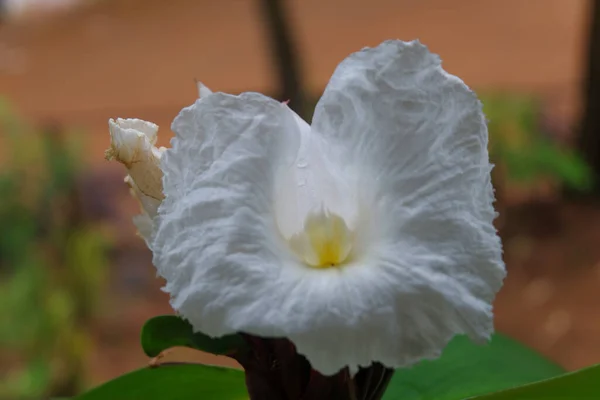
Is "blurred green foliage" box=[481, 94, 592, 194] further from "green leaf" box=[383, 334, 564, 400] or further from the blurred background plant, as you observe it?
"green leaf" box=[383, 334, 564, 400]

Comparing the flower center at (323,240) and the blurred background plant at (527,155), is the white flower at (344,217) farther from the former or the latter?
the blurred background plant at (527,155)

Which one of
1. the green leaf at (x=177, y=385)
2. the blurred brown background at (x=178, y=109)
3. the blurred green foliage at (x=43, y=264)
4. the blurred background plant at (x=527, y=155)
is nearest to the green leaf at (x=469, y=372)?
the green leaf at (x=177, y=385)

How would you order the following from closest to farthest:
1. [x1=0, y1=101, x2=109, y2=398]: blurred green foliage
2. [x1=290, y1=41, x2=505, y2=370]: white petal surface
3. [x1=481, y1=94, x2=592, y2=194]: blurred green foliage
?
[x1=290, y1=41, x2=505, y2=370]: white petal surface, [x1=0, y1=101, x2=109, y2=398]: blurred green foliage, [x1=481, y1=94, x2=592, y2=194]: blurred green foliage

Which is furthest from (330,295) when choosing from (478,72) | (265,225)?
(478,72)

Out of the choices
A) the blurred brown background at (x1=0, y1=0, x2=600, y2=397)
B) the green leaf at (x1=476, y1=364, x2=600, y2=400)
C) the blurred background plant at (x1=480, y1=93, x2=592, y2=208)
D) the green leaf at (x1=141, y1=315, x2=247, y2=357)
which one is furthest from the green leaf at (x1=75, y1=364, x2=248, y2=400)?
the blurred background plant at (x1=480, y1=93, x2=592, y2=208)

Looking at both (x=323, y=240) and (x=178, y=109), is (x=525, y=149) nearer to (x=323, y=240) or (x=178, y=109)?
(x=178, y=109)

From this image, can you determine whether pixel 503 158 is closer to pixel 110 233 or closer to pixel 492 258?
pixel 110 233
